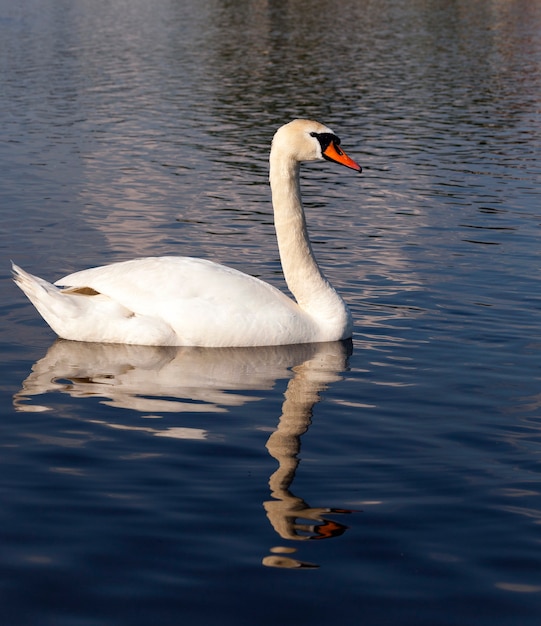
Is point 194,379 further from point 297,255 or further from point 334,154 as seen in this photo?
point 334,154

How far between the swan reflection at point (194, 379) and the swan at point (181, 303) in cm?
13

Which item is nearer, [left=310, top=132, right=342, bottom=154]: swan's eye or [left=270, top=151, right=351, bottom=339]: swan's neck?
[left=310, top=132, right=342, bottom=154]: swan's eye

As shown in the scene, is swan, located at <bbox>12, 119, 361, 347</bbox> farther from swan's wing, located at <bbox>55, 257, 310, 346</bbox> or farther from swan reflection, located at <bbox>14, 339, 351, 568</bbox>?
swan reflection, located at <bbox>14, 339, 351, 568</bbox>

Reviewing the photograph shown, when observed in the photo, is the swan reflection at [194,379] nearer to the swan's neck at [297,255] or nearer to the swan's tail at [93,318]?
the swan's tail at [93,318]

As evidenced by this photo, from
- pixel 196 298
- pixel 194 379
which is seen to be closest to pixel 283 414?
pixel 194 379

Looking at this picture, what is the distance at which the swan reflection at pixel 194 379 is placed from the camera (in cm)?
831

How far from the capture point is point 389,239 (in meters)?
16.0

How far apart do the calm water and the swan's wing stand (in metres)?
0.22

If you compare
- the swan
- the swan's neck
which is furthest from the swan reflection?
the swan's neck

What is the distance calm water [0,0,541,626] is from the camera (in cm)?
590

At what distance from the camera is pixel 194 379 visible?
9547 millimetres

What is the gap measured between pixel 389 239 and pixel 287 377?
21.7ft

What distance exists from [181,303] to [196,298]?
141 millimetres

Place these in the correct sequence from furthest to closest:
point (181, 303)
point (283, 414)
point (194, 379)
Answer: point (181, 303) < point (194, 379) < point (283, 414)
